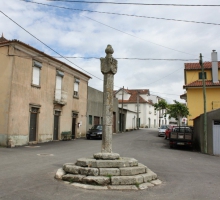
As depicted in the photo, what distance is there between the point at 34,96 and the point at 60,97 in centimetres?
354

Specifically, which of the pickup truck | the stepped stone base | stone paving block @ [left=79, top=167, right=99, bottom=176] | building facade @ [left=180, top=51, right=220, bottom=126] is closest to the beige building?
the pickup truck

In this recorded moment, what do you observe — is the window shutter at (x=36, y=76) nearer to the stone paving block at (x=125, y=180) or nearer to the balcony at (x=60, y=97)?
the balcony at (x=60, y=97)

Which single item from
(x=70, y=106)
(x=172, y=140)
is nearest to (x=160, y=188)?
(x=172, y=140)

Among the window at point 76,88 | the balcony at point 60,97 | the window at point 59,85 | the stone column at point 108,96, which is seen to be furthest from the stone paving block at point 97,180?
the window at point 76,88

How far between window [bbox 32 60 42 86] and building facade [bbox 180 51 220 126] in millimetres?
15490

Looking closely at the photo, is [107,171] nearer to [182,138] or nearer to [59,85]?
[182,138]

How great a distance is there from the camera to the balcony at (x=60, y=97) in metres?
22.0

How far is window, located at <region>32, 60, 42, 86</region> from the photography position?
63.0 ft

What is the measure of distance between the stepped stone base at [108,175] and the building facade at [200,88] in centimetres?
2039

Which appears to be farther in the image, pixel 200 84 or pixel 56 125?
pixel 200 84

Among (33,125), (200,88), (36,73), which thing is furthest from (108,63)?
(200,88)

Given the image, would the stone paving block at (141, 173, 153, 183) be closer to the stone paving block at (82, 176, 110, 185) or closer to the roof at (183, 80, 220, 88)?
the stone paving block at (82, 176, 110, 185)

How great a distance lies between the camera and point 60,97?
886 inches

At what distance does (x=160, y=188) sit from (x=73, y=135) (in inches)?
758
